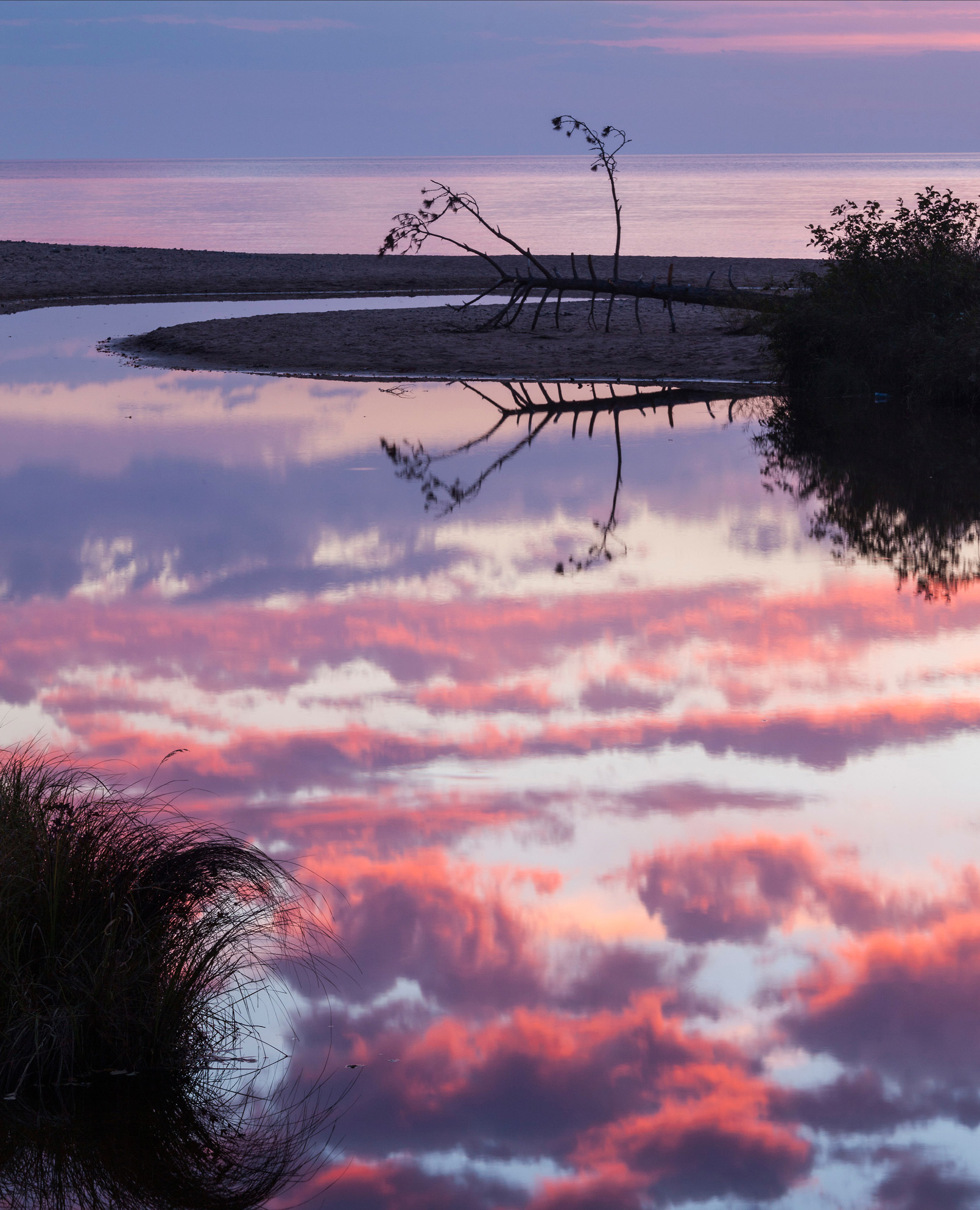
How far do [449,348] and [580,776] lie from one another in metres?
22.3

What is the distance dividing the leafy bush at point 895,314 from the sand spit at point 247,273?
16.0 metres

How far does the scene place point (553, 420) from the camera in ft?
73.5

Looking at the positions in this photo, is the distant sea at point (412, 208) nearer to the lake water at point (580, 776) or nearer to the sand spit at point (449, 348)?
the sand spit at point (449, 348)

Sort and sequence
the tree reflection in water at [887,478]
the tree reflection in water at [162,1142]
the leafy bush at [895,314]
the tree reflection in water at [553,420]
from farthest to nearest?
1. the leafy bush at [895,314]
2. the tree reflection in water at [553,420]
3. the tree reflection in water at [887,478]
4. the tree reflection in water at [162,1142]

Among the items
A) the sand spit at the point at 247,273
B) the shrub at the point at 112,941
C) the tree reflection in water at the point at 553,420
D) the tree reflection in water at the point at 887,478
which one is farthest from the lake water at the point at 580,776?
the sand spit at the point at 247,273

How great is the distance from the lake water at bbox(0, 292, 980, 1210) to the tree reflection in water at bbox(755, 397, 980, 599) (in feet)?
0.35

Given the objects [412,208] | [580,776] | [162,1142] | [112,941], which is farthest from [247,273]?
[412,208]

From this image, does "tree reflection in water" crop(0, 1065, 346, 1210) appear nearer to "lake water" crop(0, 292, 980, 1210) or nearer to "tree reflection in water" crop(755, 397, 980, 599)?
"lake water" crop(0, 292, 980, 1210)

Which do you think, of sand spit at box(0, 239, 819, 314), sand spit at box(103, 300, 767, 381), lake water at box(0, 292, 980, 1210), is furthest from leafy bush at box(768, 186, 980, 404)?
sand spit at box(0, 239, 819, 314)

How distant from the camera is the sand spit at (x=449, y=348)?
27500mm

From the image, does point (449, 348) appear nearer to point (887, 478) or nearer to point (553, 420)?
point (553, 420)

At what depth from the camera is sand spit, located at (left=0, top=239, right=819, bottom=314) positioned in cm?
4391

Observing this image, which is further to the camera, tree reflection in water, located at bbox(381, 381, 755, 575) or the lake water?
tree reflection in water, located at bbox(381, 381, 755, 575)

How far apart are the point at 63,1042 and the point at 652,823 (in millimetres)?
3393
